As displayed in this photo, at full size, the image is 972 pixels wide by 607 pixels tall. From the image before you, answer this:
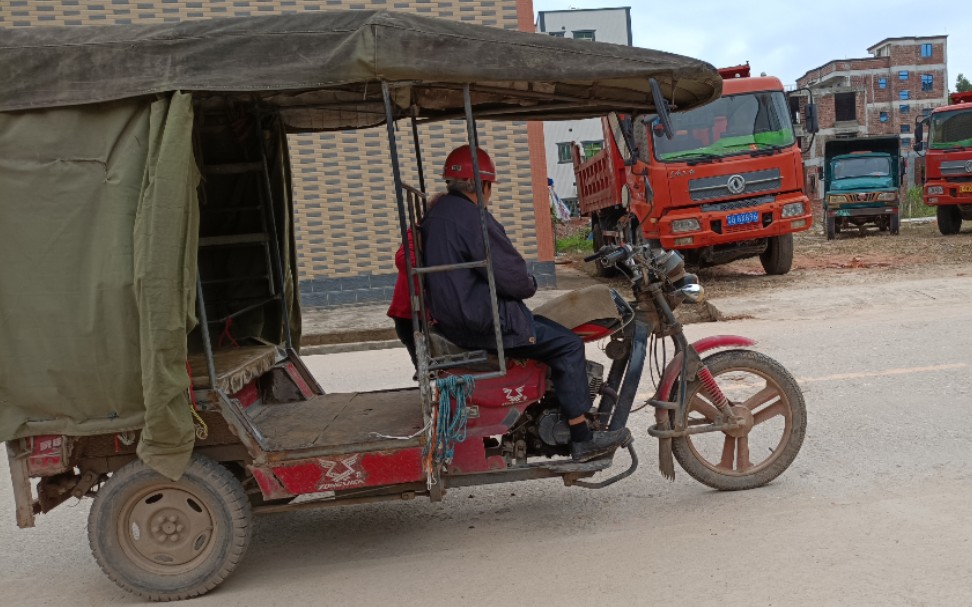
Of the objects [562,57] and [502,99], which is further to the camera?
[502,99]

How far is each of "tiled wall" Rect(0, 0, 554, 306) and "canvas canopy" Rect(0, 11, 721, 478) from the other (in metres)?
9.99

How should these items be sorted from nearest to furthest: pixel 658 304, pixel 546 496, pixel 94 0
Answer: pixel 658 304 → pixel 546 496 → pixel 94 0

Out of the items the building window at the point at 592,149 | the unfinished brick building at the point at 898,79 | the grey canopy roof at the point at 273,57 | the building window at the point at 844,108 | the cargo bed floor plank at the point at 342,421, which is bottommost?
the cargo bed floor plank at the point at 342,421

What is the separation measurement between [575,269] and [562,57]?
16.2 m

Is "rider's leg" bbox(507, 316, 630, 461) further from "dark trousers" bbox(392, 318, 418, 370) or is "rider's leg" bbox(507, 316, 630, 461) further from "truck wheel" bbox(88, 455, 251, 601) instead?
"truck wheel" bbox(88, 455, 251, 601)

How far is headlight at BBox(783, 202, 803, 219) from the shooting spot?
13.5 m

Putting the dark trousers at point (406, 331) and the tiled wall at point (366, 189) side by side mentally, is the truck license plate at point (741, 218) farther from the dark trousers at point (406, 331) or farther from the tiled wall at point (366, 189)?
the dark trousers at point (406, 331)

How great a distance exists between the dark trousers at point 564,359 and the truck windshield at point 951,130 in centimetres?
1969

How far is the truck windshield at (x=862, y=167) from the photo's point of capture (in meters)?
22.8

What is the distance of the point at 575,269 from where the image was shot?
20.0 meters

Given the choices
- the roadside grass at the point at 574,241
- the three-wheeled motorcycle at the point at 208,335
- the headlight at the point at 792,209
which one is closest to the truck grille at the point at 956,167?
the roadside grass at the point at 574,241

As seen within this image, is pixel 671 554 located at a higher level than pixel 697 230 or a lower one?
lower

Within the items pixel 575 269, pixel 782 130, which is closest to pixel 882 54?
pixel 575 269

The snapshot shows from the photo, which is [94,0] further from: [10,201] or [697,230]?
[10,201]
